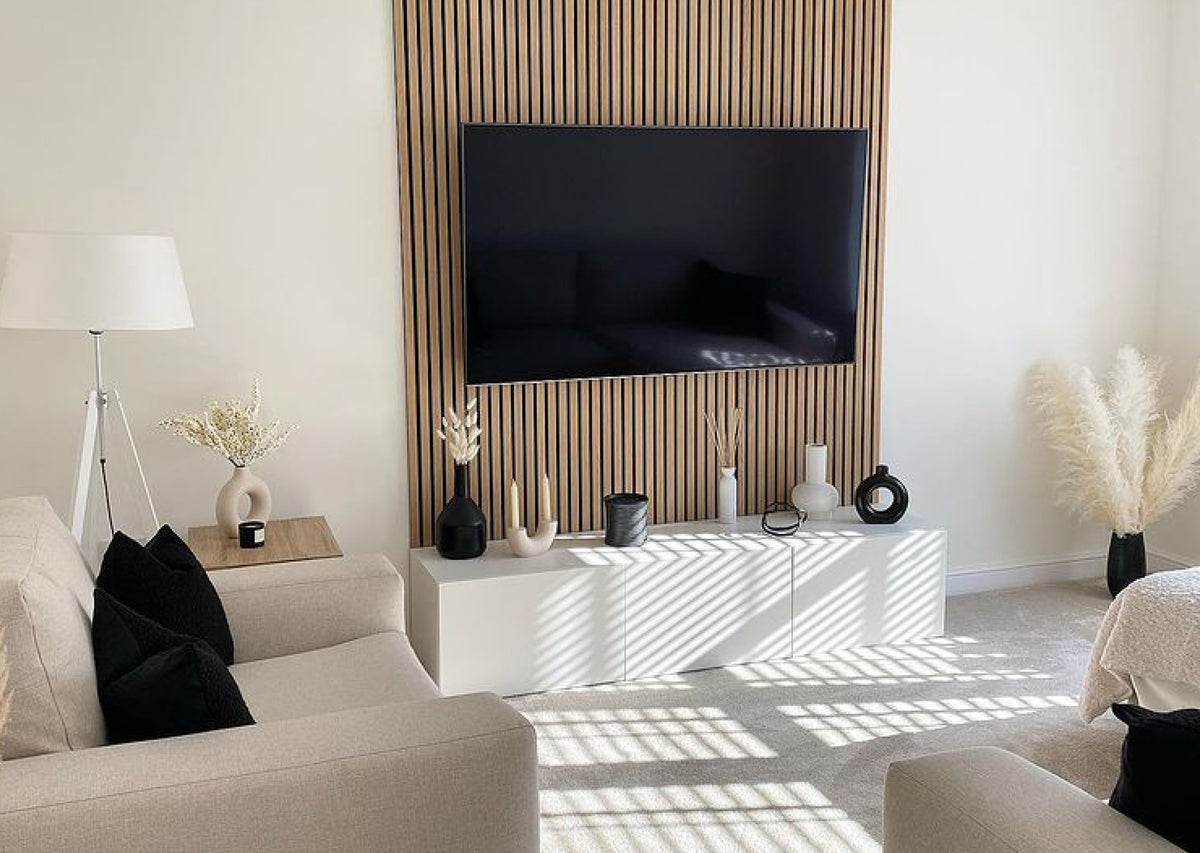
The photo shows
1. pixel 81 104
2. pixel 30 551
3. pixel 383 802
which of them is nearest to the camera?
pixel 383 802

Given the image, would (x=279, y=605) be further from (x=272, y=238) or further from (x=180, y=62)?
(x=180, y=62)

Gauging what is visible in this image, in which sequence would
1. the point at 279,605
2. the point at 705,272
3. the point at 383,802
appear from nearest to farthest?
the point at 383,802
the point at 279,605
the point at 705,272

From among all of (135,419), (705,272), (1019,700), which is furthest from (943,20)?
(135,419)

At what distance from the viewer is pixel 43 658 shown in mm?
2014

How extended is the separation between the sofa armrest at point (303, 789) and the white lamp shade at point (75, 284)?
1.56 m

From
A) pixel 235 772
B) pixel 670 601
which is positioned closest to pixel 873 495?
pixel 670 601

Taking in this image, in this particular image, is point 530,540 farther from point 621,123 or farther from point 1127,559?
point 1127,559

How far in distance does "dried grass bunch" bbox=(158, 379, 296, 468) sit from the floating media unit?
2.16 ft

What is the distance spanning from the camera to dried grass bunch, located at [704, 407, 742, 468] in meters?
4.59

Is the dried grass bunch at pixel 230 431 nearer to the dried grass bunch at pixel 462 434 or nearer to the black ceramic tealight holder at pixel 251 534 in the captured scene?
the black ceramic tealight holder at pixel 251 534

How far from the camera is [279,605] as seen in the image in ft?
10.2

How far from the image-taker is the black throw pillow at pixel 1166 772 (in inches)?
63.3

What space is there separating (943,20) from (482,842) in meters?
3.77

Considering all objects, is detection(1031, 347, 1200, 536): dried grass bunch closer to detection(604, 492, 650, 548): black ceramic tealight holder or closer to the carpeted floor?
the carpeted floor
